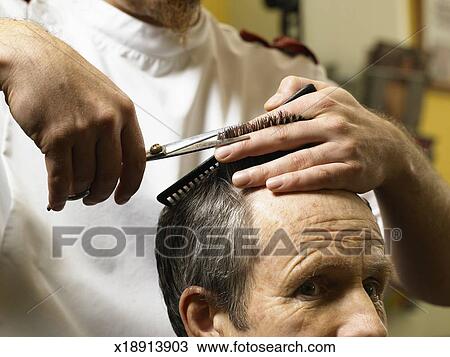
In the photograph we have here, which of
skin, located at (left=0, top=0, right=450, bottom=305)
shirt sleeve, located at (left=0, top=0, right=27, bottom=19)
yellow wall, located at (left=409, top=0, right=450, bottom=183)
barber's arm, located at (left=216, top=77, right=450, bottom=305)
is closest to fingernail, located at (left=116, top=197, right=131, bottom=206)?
skin, located at (left=0, top=0, right=450, bottom=305)

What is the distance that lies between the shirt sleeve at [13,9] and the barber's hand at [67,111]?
0.02m

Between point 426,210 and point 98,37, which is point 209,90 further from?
point 426,210

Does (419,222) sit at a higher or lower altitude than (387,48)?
lower

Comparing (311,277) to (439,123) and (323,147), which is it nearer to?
(323,147)

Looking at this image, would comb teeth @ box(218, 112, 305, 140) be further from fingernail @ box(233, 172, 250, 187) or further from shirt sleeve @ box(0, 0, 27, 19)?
shirt sleeve @ box(0, 0, 27, 19)

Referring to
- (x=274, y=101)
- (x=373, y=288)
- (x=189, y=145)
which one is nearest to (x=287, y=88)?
(x=274, y=101)

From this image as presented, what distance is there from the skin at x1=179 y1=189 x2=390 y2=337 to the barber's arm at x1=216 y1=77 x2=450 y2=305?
0.07 feet

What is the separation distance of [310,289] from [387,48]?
329 millimetres

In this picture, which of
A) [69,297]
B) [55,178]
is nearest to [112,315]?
[69,297]

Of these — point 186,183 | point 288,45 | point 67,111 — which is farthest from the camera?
point 288,45

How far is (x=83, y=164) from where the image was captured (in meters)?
0.64

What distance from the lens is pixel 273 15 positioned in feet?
2.70

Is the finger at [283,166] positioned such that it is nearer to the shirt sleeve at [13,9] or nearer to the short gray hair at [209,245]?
the short gray hair at [209,245]

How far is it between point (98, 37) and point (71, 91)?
4.8 inches
